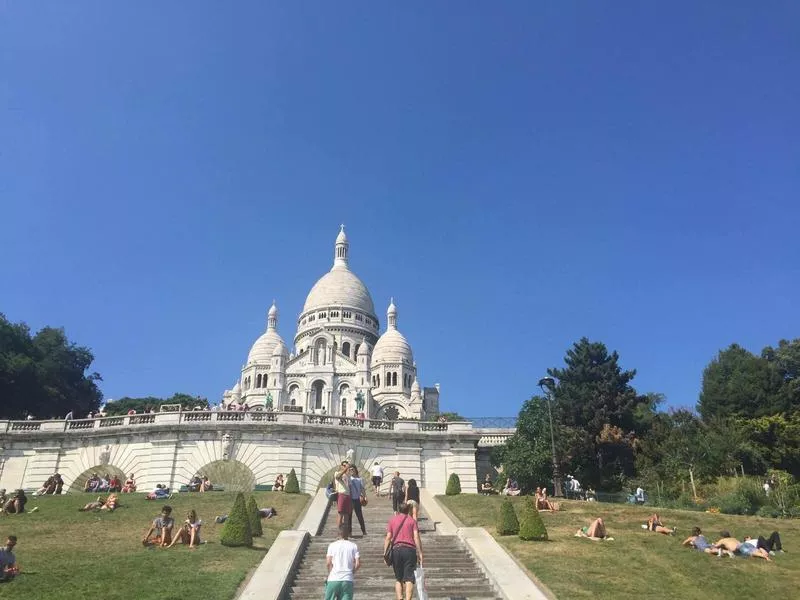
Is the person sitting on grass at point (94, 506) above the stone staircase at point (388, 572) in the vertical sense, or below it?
above

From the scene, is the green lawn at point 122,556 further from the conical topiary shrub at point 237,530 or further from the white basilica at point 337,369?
the white basilica at point 337,369

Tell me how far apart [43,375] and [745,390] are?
52836mm

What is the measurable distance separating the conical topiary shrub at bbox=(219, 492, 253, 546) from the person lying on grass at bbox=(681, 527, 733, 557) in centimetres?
1097

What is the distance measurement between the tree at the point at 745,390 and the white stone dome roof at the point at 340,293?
52993mm

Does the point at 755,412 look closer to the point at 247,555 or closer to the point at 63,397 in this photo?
the point at 247,555

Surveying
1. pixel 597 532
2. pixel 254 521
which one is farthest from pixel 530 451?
pixel 254 521

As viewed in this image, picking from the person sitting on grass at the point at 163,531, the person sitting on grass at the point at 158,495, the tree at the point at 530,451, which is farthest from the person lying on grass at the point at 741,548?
the tree at the point at 530,451

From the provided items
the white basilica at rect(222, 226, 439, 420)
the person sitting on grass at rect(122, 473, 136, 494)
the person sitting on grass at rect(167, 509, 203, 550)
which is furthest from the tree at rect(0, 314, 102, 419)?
the person sitting on grass at rect(167, 509, 203, 550)

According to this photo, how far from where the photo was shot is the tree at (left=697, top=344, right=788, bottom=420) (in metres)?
47.0

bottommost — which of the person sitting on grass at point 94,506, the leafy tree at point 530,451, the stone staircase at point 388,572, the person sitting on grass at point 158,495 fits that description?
the stone staircase at point 388,572

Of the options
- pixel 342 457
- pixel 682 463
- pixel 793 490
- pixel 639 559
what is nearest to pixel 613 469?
pixel 682 463

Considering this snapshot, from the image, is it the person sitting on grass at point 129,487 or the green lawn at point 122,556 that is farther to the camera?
the person sitting on grass at point 129,487

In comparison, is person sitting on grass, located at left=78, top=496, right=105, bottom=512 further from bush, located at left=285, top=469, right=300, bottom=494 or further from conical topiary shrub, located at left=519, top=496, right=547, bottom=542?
conical topiary shrub, located at left=519, top=496, right=547, bottom=542

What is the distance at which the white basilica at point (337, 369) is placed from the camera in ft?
271
